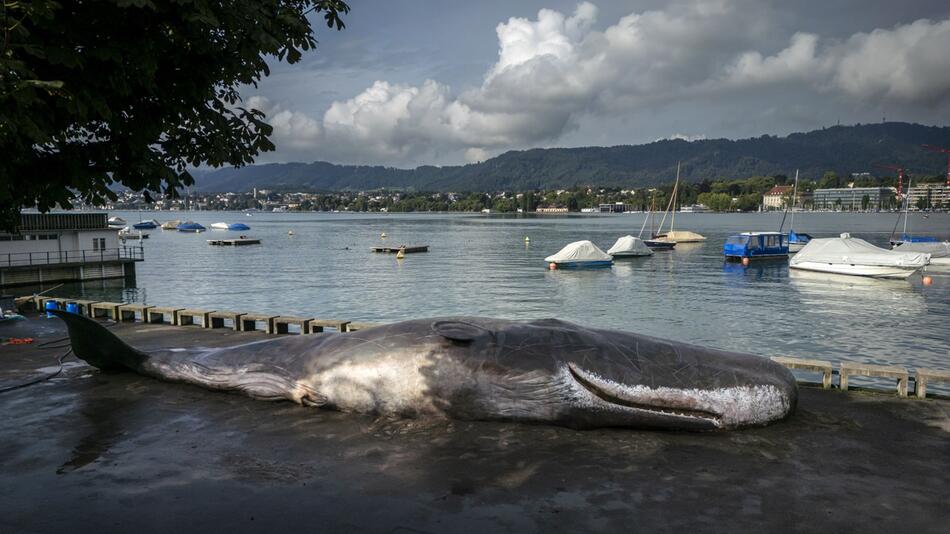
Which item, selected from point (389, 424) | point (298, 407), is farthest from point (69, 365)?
point (389, 424)

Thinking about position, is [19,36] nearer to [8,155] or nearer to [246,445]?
[8,155]

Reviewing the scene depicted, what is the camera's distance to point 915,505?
24.1ft

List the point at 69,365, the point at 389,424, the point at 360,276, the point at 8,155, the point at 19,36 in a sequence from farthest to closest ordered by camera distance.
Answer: the point at 360,276 < the point at 69,365 < the point at 389,424 < the point at 8,155 < the point at 19,36

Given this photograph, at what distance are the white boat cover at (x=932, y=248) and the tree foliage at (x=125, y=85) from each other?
255 ft

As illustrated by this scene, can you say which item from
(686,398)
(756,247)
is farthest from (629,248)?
(686,398)

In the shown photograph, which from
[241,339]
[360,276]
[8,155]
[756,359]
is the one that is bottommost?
[360,276]

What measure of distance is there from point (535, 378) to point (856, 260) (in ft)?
193

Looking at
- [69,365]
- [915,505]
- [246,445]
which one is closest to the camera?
[915,505]

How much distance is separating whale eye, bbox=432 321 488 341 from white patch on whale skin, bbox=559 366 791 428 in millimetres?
1572

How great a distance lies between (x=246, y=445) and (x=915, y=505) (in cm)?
890

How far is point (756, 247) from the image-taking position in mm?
72188

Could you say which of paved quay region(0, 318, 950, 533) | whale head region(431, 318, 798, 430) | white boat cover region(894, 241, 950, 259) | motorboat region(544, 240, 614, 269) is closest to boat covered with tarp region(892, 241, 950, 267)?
white boat cover region(894, 241, 950, 259)

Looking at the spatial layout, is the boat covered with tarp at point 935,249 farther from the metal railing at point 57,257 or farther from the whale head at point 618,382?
the metal railing at point 57,257

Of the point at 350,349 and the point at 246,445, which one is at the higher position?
the point at 350,349
